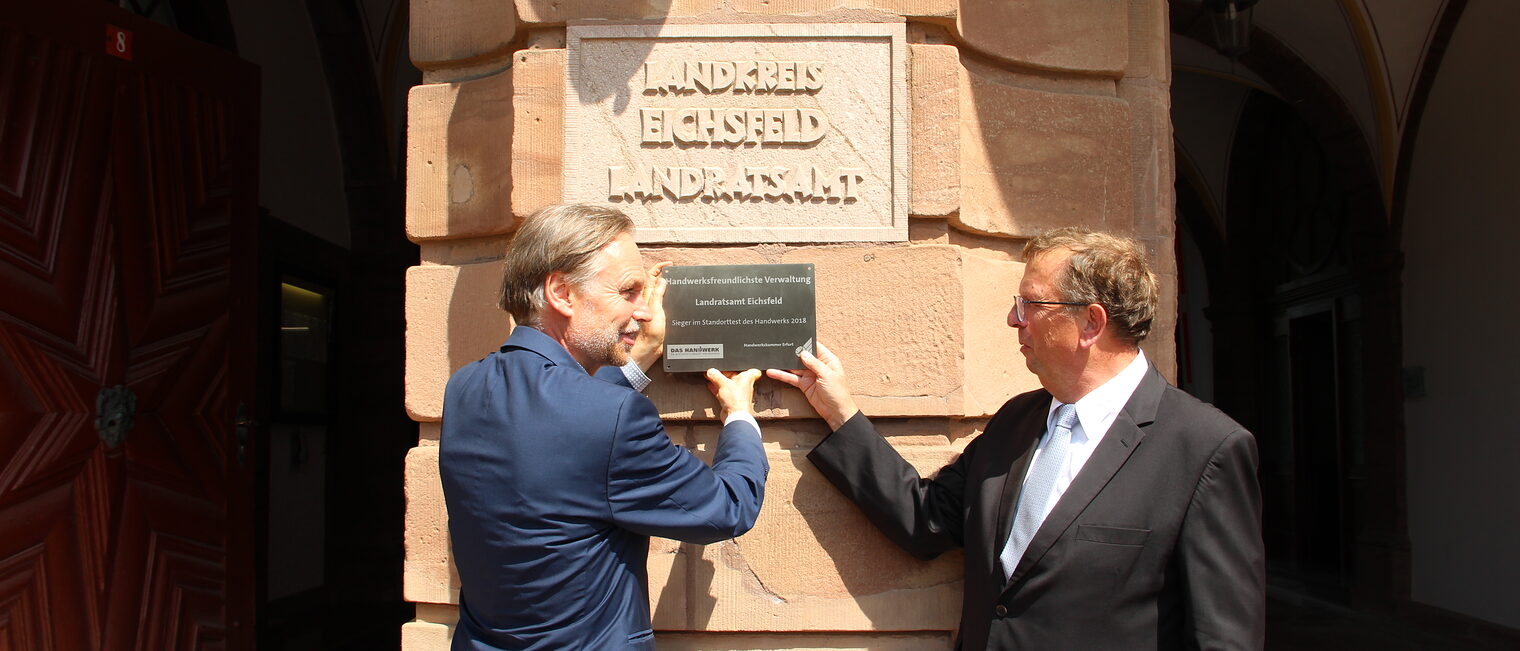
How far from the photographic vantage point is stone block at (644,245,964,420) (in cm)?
249

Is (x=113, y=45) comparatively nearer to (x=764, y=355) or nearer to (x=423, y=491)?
(x=423, y=491)

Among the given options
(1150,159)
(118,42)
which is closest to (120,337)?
(118,42)

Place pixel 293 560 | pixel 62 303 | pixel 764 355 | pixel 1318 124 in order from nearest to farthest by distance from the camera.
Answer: pixel 764 355, pixel 62 303, pixel 293 560, pixel 1318 124

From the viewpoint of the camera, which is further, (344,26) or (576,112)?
(344,26)

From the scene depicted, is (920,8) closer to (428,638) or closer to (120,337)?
(428,638)

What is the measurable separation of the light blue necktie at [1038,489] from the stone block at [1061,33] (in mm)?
992

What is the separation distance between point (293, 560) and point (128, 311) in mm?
4128

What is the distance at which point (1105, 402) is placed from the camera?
2.10m

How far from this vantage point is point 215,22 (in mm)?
6406

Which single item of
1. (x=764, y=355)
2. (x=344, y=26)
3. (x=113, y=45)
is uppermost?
(x=344, y=26)

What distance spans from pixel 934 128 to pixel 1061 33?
Result: 0.48 metres

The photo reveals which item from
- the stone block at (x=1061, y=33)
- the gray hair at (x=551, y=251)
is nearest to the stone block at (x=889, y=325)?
the gray hair at (x=551, y=251)

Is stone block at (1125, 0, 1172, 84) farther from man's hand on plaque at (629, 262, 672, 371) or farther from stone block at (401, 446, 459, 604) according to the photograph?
stone block at (401, 446, 459, 604)

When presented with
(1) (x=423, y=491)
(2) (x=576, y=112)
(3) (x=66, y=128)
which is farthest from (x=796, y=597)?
(3) (x=66, y=128)
